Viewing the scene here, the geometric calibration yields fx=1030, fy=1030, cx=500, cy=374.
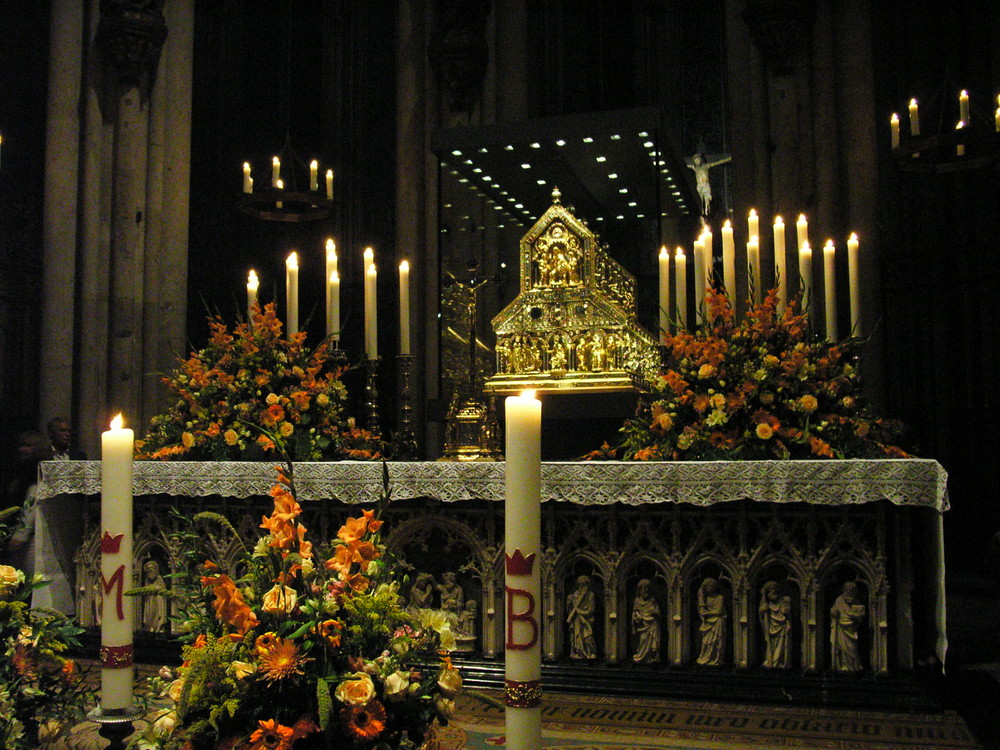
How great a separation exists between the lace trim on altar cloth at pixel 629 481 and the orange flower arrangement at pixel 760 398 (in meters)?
0.33

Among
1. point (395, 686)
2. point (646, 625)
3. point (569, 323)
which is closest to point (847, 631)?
point (646, 625)

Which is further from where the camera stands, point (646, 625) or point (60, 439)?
point (60, 439)

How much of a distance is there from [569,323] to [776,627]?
2.14 meters

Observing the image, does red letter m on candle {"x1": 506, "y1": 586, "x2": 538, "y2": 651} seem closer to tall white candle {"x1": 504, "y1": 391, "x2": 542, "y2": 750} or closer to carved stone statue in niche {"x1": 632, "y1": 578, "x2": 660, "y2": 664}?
tall white candle {"x1": 504, "y1": 391, "x2": 542, "y2": 750}

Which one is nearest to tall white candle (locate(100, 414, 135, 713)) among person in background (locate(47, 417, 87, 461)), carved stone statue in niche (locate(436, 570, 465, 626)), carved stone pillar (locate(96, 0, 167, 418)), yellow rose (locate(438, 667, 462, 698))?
yellow rose (locate(438, 667, 462, 698))

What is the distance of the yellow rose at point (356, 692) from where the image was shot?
6.13ft

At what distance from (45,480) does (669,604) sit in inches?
135

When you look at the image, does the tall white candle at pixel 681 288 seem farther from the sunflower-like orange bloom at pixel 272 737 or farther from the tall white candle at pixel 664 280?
the sunflower-like orange bloom at pixel 272 737

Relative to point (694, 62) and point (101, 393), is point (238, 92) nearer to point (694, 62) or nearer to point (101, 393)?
point (101, 393)

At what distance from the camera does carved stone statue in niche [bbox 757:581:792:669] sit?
178 inches

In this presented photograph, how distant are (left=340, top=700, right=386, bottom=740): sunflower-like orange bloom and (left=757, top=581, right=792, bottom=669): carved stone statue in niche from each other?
9.83 feet

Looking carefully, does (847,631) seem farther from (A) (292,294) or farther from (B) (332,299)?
(A) (292,294)

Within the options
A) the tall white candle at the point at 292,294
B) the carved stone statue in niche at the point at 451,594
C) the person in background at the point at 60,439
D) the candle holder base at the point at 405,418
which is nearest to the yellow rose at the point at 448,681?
the carved stone statue in niche at the point at 451,594

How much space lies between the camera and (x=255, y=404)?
5695mm
